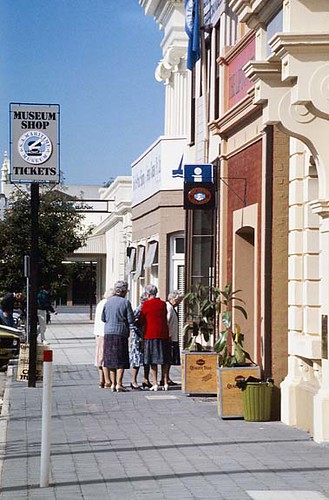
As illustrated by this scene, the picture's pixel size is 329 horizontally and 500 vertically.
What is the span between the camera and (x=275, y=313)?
14.7 m

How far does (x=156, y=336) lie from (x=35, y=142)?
12.8 feet

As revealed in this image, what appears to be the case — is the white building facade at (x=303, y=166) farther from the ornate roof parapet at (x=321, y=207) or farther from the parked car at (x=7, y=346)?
the parked car at (x=7, y=346)

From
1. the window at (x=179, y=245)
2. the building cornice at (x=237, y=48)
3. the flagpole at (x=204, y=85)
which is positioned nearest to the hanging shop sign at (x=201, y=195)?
the flagpole at (x=204, y=85)

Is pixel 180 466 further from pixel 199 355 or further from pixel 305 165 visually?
pixel 199 355

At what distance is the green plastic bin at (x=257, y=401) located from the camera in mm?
14055

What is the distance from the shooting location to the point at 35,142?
19359 millimetres

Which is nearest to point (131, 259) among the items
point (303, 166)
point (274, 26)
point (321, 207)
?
point (303, 166)

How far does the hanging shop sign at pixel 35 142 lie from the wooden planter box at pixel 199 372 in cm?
393

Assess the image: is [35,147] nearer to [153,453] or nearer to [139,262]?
[153,453]

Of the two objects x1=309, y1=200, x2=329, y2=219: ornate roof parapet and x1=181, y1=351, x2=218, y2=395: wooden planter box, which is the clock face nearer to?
x1=181, y1=351, x2=218, y2=395: wooden planter box

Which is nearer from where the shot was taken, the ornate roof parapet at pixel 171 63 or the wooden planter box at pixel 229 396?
the wooden planter box at pixel 229 396

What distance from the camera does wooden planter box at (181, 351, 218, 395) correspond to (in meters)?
17.8

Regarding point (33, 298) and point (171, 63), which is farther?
point (171, 63)

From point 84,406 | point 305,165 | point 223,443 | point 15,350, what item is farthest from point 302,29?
point 15,350
